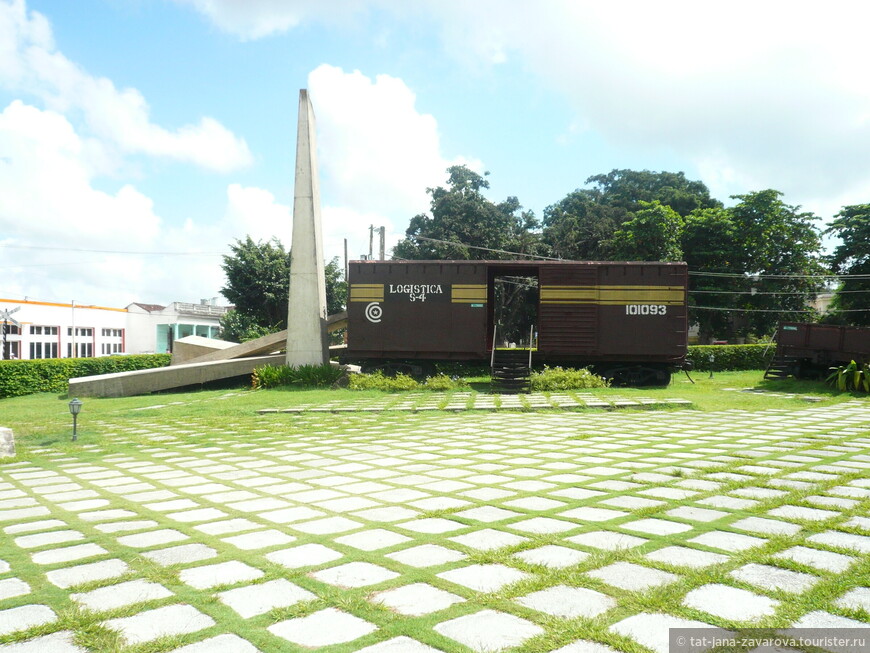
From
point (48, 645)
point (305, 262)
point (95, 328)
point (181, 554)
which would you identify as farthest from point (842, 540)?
point (95, 328)

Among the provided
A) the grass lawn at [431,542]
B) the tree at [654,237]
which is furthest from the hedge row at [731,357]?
the grass lawn at [431,542]

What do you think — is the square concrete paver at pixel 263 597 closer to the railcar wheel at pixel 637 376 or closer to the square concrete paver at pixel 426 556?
the square concrete paver at pixel 426 556

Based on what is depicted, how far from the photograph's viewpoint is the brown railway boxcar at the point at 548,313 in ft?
49.5

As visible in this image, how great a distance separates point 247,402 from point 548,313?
7578 mm

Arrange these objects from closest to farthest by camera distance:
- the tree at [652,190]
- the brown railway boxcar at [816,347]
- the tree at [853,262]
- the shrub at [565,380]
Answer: the shrub at [565,380] < the brown railway boxcar at [816,347] < the tree at [853,262] < the tree at [652,190]

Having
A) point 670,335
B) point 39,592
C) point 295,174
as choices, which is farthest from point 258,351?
point 39,592

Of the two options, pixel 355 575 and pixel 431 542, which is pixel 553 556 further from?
pixel 355 575

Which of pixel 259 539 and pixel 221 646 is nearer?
pixel 221 646

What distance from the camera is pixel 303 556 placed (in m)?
3.13

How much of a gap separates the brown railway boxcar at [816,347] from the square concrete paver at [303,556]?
15461 millimetres

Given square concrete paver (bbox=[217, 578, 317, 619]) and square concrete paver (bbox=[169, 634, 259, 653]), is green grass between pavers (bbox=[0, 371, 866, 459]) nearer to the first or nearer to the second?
square concrete paver (bbox=[217, 578, 317, 619])

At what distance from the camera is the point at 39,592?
8.87 feet

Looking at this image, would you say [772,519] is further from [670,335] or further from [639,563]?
[670,335]

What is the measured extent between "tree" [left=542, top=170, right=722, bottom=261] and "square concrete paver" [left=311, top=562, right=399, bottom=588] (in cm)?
2863
